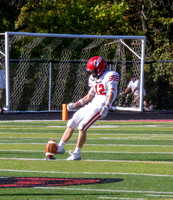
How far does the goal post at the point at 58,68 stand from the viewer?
22391 mm

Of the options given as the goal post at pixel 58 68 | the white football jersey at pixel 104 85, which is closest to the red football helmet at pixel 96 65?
the white football jersey at pixel 104 85

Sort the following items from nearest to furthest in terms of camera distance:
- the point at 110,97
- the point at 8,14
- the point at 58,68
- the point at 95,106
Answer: the point at 110,97, the point at 95,106, the point at 58,68, the point at 8,14

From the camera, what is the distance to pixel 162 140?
1331 cm

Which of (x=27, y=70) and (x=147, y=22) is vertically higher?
(x=147, y=22)

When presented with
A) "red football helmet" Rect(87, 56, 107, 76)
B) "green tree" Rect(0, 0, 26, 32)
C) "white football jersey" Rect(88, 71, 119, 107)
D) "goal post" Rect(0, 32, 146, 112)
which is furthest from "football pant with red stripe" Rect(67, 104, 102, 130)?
"green tree" Rect(0, 0, 26, 32)

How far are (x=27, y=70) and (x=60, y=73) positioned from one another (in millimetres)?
1438

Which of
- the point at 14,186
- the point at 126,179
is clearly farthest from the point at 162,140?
the point at 14,186

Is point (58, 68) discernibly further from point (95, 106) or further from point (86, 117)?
point (86, 117)

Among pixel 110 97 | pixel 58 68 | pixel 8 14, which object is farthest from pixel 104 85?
pixel 8 14

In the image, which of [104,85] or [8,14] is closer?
[104,85]

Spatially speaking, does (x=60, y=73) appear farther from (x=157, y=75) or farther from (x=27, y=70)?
(x=157, y=75)

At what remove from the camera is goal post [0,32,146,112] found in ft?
73.5

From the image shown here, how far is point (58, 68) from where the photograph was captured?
78.1 feet

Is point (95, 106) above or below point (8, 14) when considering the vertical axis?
below
